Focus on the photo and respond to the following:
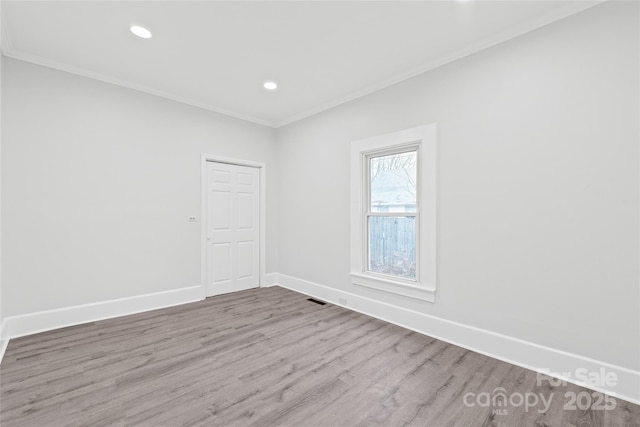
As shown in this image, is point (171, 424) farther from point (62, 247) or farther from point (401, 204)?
point (401, 204)

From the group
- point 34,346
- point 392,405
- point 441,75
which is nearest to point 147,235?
point 34,346

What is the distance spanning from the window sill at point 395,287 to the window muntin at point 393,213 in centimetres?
12

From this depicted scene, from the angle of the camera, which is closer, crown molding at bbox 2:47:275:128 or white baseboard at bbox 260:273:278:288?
crown molding at bbox 2:47:275:128

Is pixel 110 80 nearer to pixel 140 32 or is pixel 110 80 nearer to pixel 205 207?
pixel 140 32

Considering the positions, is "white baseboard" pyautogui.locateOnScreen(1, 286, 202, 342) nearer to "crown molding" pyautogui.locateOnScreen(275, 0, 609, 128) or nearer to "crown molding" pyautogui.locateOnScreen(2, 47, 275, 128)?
"crown molding" pyautogui.locateOnScreen(2, 47, 275, 128)

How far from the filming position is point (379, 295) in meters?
3.54

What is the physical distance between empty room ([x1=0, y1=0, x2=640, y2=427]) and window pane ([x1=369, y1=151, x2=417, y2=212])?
1.2 inches

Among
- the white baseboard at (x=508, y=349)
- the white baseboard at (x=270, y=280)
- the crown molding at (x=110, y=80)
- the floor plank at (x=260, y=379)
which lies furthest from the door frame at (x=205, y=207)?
the white baseboard at (x=508, y=349)

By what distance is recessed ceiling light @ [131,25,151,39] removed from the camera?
2.51m

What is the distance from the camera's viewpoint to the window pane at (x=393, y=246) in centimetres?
332

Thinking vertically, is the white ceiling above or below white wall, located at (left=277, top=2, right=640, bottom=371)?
above

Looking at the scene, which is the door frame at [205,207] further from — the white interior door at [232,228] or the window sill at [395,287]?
the window sill at [395,287]

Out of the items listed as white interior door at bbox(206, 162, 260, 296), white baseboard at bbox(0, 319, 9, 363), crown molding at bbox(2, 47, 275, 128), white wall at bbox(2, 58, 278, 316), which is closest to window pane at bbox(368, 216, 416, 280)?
white interior door at bbox(206, 162, 260, 296)

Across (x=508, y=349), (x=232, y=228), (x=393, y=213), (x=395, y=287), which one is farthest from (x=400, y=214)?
(x=232, y=228)
